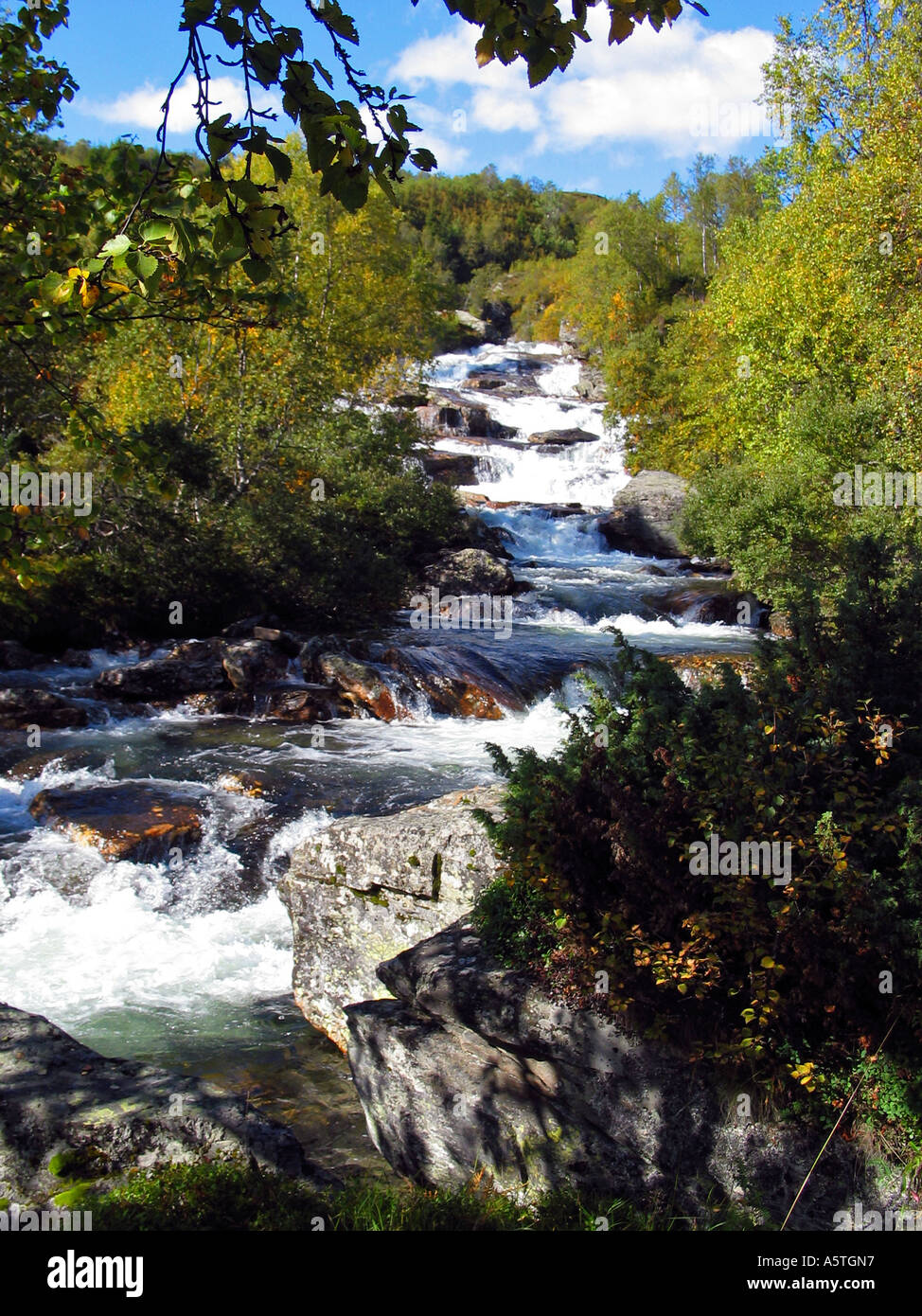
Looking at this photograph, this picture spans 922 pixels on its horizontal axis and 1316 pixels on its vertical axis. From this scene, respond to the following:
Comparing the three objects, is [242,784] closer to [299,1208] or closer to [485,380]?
[299,1208]

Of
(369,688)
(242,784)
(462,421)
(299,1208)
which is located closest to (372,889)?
(299,1208)

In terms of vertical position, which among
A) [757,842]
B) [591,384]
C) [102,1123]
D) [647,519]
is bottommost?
[102,1123]

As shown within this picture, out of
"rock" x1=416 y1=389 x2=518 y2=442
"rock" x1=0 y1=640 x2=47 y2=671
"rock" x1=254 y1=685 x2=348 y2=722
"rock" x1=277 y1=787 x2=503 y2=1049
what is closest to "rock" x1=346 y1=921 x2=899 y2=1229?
"rock" x1=277 y1=787 x2=503 y2=1049

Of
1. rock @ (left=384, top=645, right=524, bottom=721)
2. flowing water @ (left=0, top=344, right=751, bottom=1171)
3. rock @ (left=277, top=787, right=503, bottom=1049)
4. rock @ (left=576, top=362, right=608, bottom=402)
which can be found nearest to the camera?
rock @ (left=277, top=787, right=503, bottom=1049)

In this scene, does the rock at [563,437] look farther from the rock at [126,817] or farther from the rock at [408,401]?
the rock at [126,817]

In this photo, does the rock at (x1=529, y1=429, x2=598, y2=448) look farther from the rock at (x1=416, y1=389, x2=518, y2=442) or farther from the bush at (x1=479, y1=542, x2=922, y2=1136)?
the bush at (x1=479, y1=542, x2=922, y2=1136)

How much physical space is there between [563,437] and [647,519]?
13.2 meters

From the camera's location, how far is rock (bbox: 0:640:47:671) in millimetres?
16172

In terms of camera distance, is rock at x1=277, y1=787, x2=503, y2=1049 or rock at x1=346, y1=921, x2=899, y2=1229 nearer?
rock at x1=346, y1=921, x2=899, y2=1229

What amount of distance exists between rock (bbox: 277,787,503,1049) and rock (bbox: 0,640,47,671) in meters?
10.7

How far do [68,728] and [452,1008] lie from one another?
1030cm

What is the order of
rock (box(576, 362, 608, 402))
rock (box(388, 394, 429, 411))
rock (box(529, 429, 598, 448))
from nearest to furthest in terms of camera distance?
1. rock (box(388, 394, 429, 411))
2. rock (box(529, 429, 598, 448))
3. rock (box(576, 362, 608, 402))

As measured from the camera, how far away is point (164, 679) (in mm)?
15516
